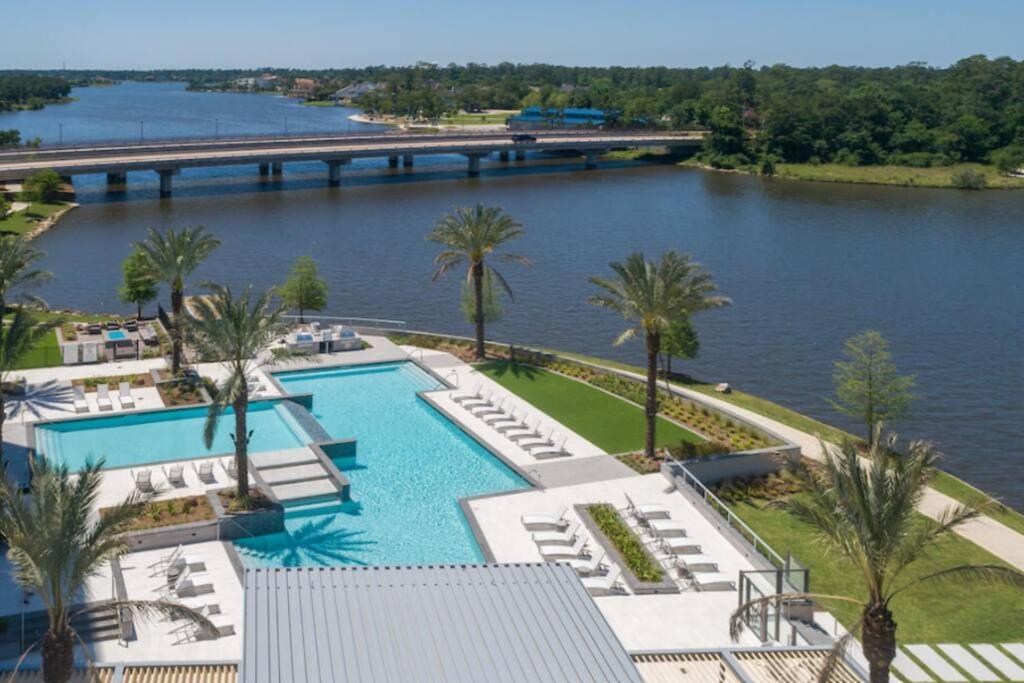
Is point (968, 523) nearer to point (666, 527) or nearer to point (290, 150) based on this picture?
point (666, 527)

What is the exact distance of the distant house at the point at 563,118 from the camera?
162000 millimetres

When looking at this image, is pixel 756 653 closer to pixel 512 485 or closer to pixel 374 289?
pixel 512 485

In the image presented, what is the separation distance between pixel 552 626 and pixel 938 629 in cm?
1338

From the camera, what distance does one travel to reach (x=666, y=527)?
28.6 m

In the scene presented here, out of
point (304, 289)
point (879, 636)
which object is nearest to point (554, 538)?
point (879, 636)

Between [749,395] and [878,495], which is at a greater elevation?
[878,495]

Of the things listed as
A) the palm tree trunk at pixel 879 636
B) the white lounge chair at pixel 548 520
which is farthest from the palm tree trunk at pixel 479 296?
the palm tree trunk at pixel 879 636

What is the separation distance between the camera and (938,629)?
2503 cm

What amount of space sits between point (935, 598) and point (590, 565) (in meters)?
8.31

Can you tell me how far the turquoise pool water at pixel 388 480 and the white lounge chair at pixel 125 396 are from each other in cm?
564

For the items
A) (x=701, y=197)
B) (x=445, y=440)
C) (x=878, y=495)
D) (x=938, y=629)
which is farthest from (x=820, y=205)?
(x=878, y=495)

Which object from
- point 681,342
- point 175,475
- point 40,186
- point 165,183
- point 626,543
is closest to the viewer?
point 626,543

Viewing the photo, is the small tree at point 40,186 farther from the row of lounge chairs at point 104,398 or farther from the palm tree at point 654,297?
the palm tree at point 654,297

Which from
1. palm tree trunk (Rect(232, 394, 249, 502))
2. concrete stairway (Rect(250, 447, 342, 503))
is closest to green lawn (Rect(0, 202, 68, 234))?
concrete stairway (Rect(250, 447, 342, 503))
